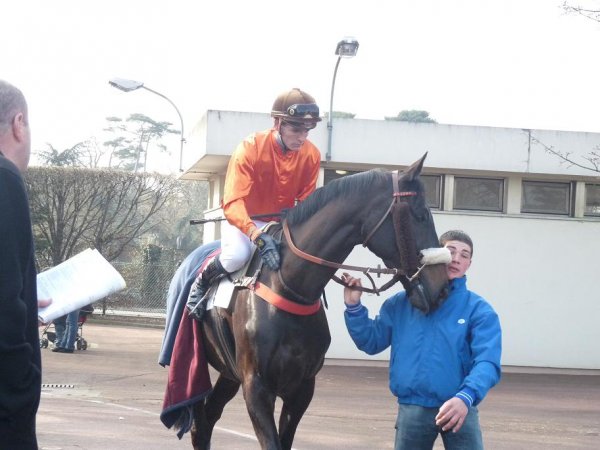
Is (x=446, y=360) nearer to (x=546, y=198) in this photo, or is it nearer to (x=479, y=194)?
(x=479, y=194)

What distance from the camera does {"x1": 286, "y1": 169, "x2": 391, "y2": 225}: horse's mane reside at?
4.98m

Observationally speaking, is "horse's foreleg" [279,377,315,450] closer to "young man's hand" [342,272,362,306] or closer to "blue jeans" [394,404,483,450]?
"young man's hand" [342,272,362,306]

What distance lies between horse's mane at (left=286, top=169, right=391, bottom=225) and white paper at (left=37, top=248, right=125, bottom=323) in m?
1.74

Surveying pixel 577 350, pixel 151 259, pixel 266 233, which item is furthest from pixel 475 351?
pixel 151 259

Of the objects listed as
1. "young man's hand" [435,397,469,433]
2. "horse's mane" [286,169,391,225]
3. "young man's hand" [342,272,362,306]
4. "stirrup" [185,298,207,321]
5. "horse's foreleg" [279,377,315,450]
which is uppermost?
"horse's mane" [286,169,391,225]

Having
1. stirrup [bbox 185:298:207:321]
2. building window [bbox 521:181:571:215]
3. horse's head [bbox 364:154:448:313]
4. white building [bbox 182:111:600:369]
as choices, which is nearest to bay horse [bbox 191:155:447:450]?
horse's head [bbox 364:154:448:313]

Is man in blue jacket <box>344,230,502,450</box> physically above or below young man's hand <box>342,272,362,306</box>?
below

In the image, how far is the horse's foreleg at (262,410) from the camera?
194 inches

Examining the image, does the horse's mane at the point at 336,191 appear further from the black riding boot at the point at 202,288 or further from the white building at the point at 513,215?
the white building at the point at 513,215

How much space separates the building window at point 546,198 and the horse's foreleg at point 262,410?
10762 mm

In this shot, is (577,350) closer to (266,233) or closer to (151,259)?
(266,233)

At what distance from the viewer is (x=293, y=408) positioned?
551 centimetres

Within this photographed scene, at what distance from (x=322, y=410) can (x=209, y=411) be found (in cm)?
391

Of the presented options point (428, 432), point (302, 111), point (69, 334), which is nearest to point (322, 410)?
point (302, 111)
